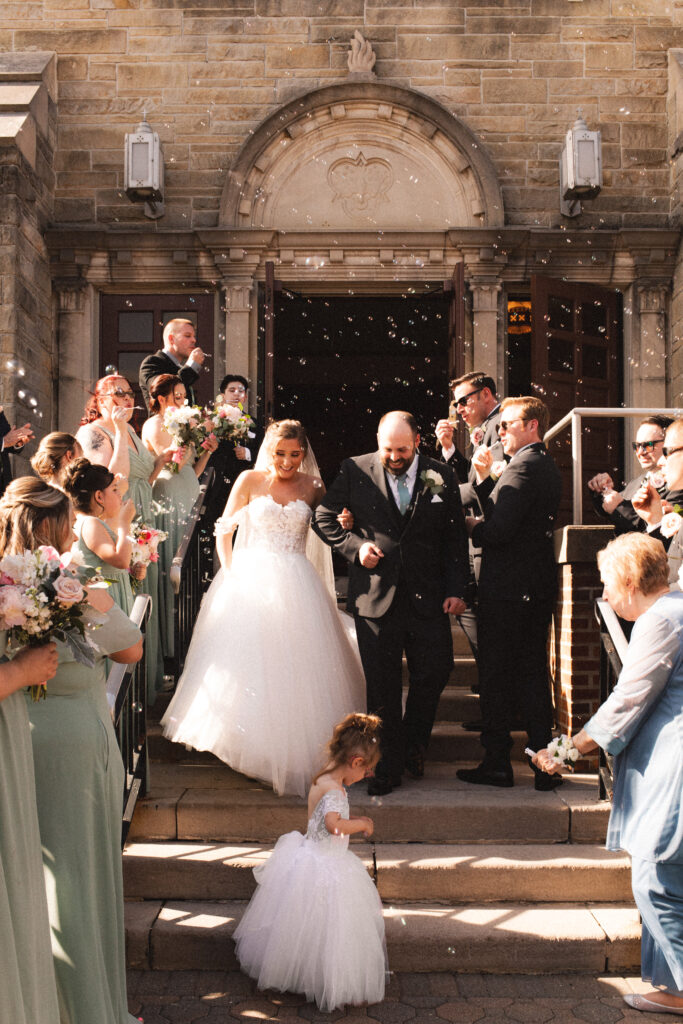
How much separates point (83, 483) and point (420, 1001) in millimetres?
2498

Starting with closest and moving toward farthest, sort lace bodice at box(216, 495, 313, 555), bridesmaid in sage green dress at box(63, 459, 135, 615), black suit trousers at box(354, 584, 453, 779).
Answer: bridesmaid in sage green dress at box(63, 459, 135, 615) → black suit trousers at box(354, 584, 453, 779) → lace bodice at box(216, 495, 313, 555)

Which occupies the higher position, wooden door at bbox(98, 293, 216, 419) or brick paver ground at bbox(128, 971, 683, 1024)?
wooden door at bbox(98, 293, 216, 419)

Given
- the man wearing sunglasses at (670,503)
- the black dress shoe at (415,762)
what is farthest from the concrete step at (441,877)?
the man wearing sunglasses at (670,503)

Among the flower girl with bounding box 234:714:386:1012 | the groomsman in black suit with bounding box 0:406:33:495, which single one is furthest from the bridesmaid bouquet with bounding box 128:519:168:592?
the groomsman in black suit with bounding box 0:406:33:495

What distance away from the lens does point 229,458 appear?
24.6 ft

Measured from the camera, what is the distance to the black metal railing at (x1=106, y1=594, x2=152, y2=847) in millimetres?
4305

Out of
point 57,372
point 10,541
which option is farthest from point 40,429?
point 10,541

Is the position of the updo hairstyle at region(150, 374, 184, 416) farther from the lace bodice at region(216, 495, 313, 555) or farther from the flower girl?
the flower girl

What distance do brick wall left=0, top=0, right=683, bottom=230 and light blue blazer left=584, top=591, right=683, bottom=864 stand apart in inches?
292

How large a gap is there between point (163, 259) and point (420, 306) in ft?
11.6

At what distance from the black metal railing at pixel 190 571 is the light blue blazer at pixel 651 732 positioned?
2.85m

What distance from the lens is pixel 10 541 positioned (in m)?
2.90

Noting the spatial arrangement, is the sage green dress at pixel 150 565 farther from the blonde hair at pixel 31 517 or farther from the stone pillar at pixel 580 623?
the blonde hair at pixel 31 517

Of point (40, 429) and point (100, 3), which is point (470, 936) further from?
point (100, 3)
